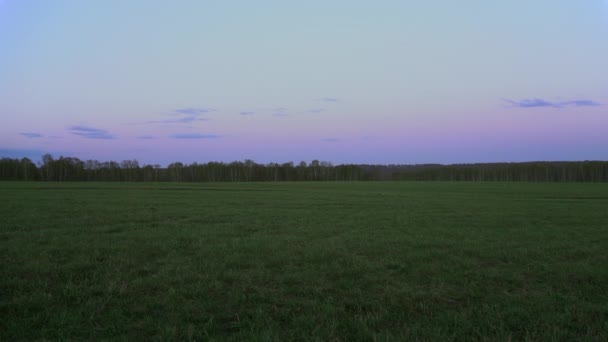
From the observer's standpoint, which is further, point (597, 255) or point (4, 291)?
point (597, 255)

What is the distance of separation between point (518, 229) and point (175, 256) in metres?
13.4

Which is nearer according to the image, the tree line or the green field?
the green field

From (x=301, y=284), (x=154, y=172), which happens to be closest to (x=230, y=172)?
(x=154, y=172)

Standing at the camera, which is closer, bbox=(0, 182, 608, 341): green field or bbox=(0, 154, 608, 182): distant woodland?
bbox=(0, 182, 608, 341): green field

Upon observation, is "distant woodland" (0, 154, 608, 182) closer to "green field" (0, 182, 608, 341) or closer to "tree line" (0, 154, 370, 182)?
"tree line" (0, 154, 370, 182)

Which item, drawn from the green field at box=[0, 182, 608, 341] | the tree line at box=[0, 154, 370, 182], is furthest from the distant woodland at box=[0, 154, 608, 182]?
the green field at box=[0, 182, 608, 341]

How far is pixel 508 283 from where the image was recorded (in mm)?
8930

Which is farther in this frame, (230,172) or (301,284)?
(230,172)

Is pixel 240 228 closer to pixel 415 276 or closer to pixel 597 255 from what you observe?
pixel 415 276

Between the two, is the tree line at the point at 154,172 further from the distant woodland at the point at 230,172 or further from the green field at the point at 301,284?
the green field at the point at 301,284

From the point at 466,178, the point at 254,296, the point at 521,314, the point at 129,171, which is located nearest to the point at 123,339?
the point at 254,296

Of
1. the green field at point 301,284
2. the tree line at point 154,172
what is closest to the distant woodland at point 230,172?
the tree line at point 154,172

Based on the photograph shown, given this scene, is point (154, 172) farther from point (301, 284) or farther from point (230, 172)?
point (301, 284)

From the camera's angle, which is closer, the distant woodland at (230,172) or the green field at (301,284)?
the green field at (301,284)
